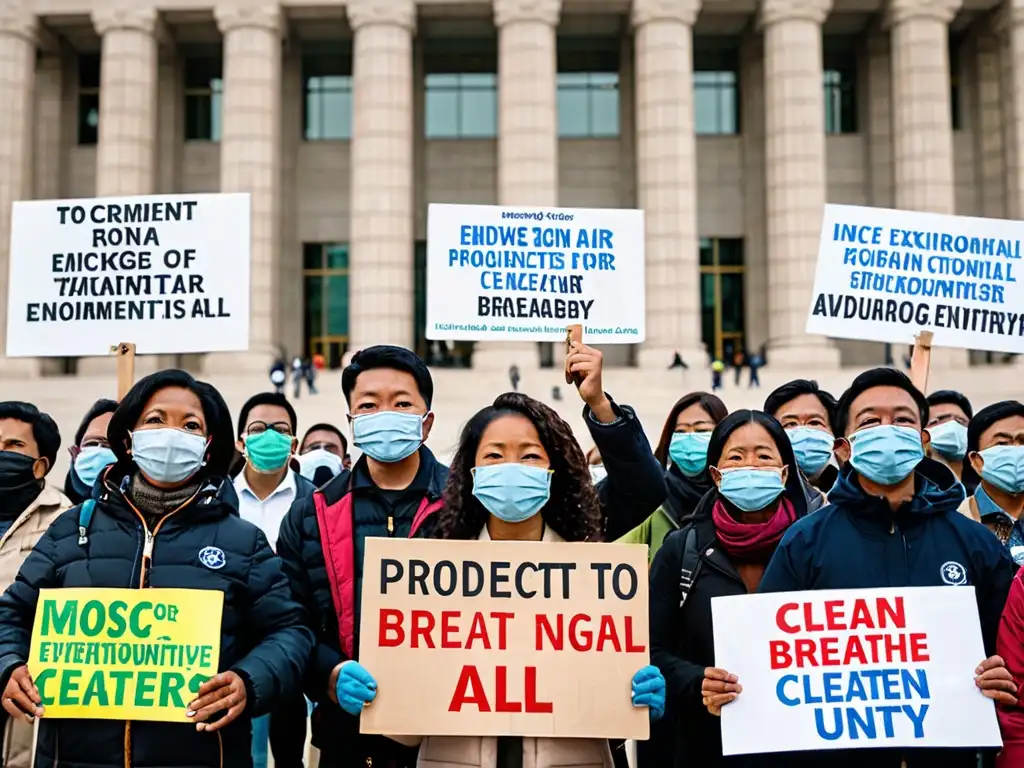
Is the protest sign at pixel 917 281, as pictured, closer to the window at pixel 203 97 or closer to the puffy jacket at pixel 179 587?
the puffy jacket at pixel 179 587

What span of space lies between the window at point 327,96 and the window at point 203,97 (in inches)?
132

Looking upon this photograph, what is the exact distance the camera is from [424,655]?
4.75 m

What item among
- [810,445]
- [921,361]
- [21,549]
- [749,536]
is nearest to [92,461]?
[21,549]

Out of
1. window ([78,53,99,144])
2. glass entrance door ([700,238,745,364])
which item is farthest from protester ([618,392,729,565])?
window ([78,53,99,144])

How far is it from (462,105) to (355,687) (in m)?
40.5

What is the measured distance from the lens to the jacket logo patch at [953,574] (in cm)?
497

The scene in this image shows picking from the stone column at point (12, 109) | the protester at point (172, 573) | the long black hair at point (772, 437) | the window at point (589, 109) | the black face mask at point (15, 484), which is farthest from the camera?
the window at point (589, 109)

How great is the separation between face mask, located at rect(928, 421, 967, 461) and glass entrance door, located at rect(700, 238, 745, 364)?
3423cm

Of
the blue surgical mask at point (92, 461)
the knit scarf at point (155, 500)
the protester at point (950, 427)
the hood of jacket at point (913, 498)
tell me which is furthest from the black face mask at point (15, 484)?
the protester at point (950, 427)

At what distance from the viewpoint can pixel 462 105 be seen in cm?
4338

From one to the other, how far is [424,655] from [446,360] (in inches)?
1420

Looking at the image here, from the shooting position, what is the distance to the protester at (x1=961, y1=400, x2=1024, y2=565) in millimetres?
6668

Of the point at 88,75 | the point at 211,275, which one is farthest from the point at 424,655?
the point at 88,75

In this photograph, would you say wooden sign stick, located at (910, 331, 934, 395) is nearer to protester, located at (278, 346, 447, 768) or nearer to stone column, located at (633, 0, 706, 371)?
protester, located at (278, 346, 447, 768)
